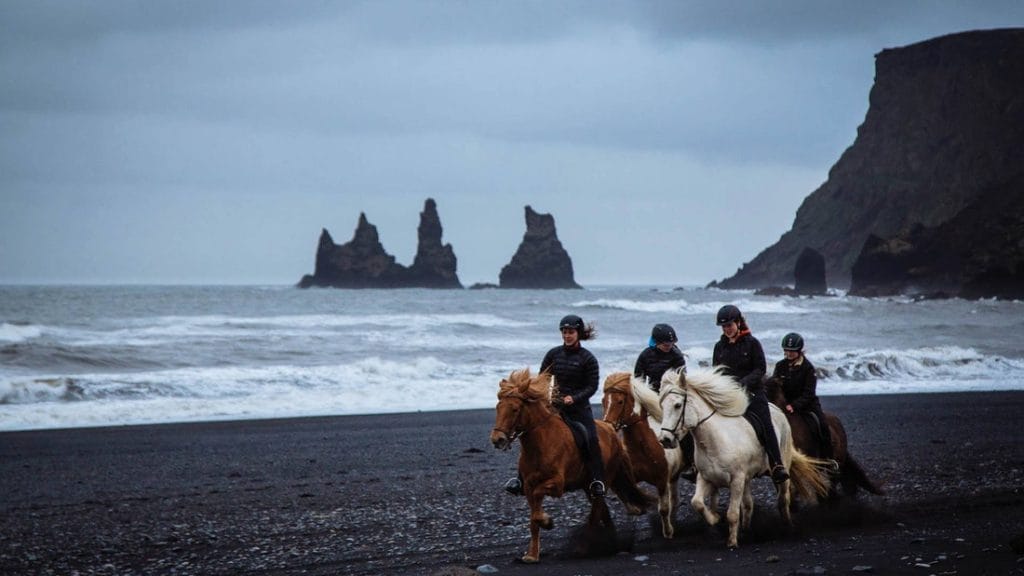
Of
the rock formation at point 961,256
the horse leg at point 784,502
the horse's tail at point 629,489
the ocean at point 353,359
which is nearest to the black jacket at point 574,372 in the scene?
the horse's tail at point 629,489

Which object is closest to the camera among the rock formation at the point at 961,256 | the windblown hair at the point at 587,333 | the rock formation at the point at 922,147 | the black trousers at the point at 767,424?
the windblown hair at the point at 587,333

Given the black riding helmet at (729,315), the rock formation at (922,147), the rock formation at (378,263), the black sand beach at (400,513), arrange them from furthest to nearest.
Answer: the rock formation at (378,263), the rock formation at (922,147), the black riding helmet at (729,315), the black sand beach at (400,513)

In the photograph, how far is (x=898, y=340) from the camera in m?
43.4

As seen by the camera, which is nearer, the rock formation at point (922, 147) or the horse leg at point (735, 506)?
the horse leg at point (735, 506)

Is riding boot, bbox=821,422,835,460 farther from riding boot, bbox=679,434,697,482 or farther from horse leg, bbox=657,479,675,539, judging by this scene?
horse leg, bbox=657,479,675,539

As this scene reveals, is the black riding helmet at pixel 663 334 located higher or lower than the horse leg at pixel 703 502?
higher

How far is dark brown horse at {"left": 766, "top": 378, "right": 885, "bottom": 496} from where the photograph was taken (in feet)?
36.2

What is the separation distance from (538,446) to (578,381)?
0.89 m

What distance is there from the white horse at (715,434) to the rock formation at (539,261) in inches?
6462

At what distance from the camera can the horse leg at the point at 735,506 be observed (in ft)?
30.5

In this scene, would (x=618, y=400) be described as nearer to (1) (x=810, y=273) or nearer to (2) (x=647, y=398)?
(2) (x=647, y=398)

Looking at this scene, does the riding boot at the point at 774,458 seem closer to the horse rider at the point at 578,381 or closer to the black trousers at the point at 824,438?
the black trousers at the point at 824,438

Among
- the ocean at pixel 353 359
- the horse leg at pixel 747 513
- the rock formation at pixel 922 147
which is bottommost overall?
the ocean at pixel 353 359

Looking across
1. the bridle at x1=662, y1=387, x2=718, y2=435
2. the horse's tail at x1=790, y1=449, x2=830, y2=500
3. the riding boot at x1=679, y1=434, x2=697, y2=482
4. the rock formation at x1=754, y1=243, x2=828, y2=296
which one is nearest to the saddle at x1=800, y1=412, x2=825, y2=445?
the horse's tail at x1=790, y1=449, x2=830, y2=500
